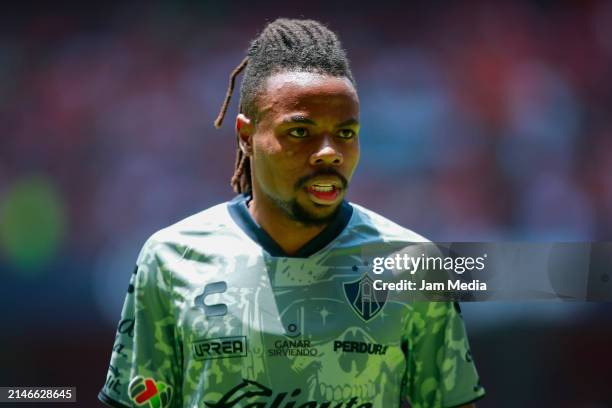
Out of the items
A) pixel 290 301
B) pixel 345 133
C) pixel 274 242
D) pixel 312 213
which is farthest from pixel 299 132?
pixel 290 301

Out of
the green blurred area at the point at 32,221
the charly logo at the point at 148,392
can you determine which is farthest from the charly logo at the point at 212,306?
the green blurred area at the point at 32,221

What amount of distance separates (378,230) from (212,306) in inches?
20.8

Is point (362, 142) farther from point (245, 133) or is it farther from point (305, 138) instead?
point (305, 138)

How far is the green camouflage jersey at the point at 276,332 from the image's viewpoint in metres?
2.61

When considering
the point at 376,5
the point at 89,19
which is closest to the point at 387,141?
the point at 376,5

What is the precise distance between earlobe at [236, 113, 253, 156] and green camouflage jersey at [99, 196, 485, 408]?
0.23 metres

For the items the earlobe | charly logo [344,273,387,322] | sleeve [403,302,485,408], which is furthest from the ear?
sleeve [403,302,485,408]

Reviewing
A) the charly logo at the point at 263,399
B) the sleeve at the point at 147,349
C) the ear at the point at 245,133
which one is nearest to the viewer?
the charly logo at the point at 263,399

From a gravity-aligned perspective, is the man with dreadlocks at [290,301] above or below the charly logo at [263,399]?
above

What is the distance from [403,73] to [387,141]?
0.46 m

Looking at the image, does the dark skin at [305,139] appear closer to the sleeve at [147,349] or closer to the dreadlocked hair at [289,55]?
the dreadlocked hair at [289,55]

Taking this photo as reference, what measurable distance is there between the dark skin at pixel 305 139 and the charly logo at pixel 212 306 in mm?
261

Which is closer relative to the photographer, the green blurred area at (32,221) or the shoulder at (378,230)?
the shoulder at (378,230)

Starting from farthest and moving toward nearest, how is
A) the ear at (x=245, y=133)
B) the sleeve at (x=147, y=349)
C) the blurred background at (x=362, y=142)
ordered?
the blurred background at (x=362, y=142), the ear at (x=245, y=133), the sleeve at (x=147, y=349)
